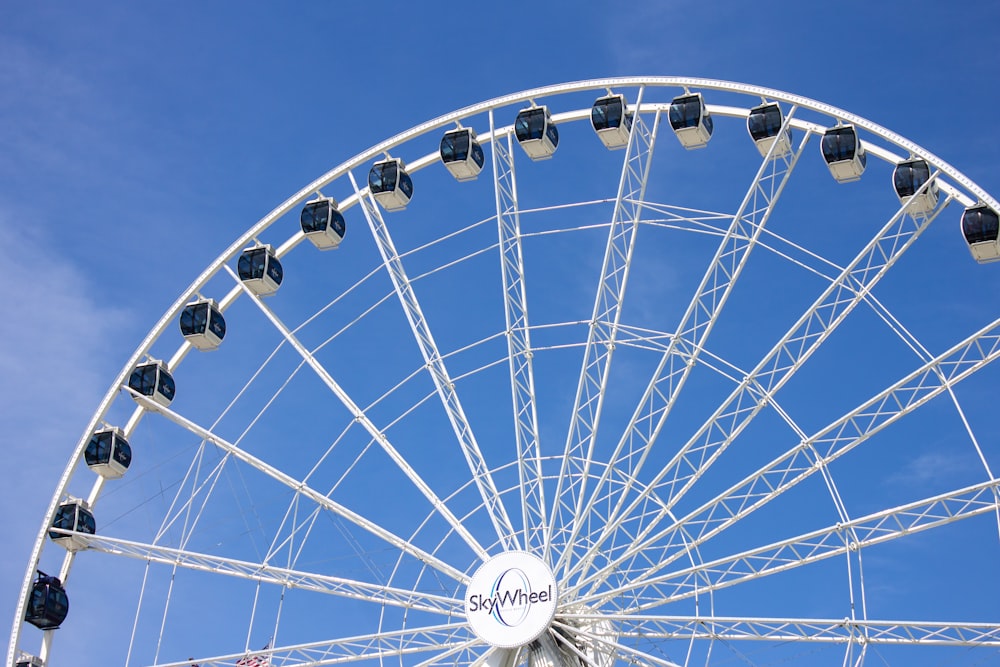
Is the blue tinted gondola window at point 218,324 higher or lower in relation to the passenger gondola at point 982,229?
lower

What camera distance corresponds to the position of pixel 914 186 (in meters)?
33.9

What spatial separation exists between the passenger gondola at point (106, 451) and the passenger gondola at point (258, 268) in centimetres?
517

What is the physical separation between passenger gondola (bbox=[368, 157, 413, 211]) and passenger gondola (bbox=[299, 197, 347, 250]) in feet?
4.06

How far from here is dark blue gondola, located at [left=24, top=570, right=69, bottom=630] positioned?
37.8 meters

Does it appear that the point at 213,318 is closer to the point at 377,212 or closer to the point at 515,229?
the point at 377,212

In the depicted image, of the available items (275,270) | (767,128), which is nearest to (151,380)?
(275,270)

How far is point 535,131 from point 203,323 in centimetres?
1014

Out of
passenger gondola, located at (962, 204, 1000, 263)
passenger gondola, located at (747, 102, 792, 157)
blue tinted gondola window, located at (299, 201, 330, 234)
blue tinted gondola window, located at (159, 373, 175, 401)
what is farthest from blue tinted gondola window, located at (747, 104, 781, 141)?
blue tinted gondola window, located at (159, 373, 175, 401)

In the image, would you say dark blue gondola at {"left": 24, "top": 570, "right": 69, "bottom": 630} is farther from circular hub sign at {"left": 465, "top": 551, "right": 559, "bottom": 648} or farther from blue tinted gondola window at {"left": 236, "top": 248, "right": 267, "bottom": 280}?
circular hub sign at {"left": 465, "top": 551, "right": 559, "bottom": 648}

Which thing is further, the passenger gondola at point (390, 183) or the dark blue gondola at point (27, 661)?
the passenger gondola at point (390, 183)

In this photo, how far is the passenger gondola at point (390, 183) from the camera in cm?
3975

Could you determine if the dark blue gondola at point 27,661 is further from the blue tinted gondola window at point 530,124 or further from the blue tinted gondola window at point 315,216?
the blue tinted gondola window at point 530,124

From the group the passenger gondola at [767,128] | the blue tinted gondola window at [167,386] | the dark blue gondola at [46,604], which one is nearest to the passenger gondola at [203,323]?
the blue tinted gondola window at [167,386]

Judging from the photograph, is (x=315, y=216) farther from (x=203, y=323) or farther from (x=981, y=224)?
(x=981, y=224)
